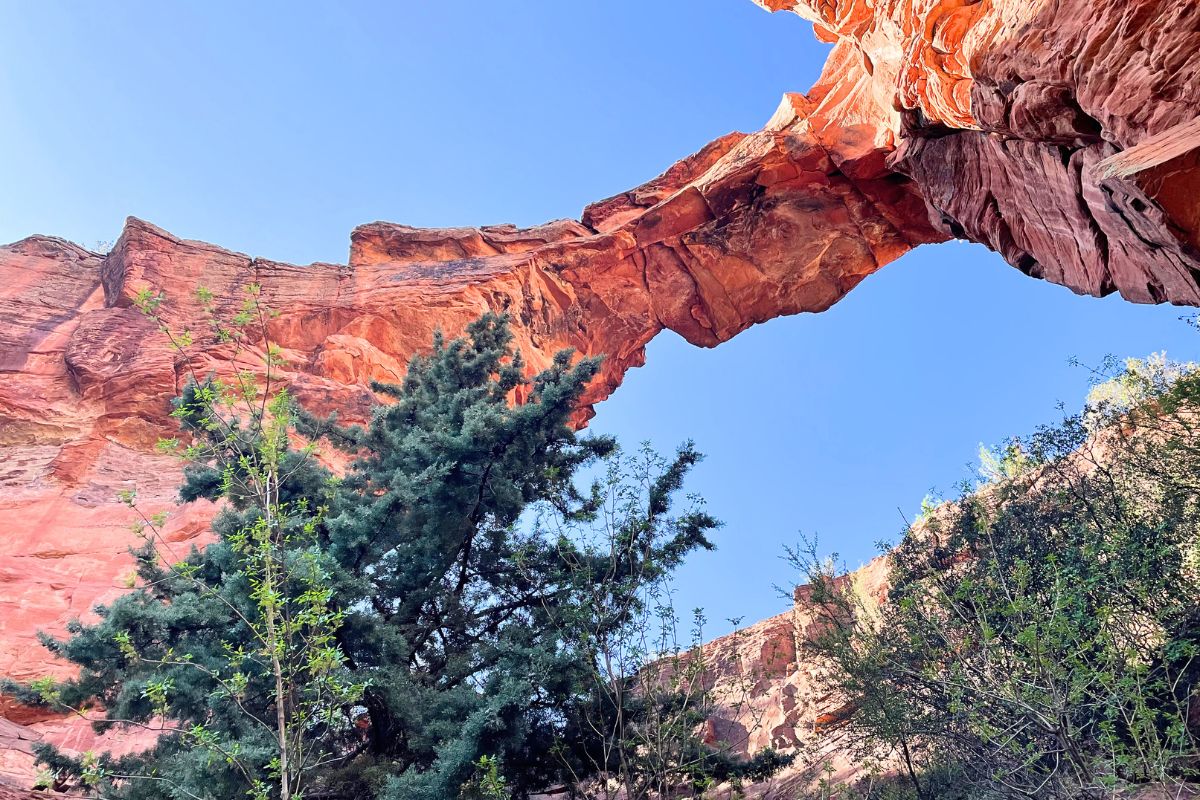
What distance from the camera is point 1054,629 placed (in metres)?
6.52

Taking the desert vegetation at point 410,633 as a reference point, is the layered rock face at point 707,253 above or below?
above

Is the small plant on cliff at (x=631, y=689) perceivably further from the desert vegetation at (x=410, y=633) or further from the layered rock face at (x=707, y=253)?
the layered rock face at (x=707, y=253)

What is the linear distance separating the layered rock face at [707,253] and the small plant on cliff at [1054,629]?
3179mm

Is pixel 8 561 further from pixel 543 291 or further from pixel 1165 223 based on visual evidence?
pixel 1165 223

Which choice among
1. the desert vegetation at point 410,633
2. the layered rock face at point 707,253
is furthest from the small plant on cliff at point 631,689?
the layered rock face at point 707,253

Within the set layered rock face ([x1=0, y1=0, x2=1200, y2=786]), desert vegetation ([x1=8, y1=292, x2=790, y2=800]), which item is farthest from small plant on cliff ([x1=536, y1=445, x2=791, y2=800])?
layered rock face ([x1=0, y1=0, x2=1200, y2=786])

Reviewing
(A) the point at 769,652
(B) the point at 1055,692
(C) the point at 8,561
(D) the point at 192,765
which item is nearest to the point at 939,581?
(B) the point at 1055,692

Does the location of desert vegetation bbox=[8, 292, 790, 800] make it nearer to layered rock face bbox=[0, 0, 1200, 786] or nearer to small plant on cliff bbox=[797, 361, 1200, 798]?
small plant on cliff bbox=[797, 361, 1200, 798]

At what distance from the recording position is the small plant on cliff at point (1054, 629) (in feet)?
21.1

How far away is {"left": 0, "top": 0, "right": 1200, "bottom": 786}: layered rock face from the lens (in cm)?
716

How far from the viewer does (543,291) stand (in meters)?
24.9

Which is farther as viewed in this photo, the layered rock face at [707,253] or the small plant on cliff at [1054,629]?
the layered rock face at [707,253]

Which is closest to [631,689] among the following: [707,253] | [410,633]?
[410,633]

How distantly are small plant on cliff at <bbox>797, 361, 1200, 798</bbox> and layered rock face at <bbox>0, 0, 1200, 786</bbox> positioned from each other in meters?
3.18
